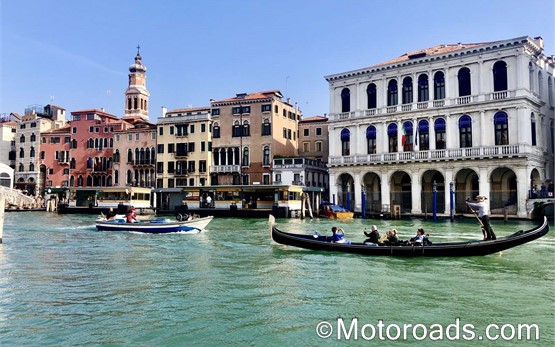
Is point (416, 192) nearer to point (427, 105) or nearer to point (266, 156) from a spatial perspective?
point (427, 105)

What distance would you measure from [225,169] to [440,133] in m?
21.0

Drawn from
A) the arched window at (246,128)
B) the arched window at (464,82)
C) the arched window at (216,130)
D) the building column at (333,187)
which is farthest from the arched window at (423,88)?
the arched window at (216,130)

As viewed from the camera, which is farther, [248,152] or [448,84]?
[248,152]

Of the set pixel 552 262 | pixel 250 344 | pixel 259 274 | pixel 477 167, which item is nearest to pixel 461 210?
pixel 477 167

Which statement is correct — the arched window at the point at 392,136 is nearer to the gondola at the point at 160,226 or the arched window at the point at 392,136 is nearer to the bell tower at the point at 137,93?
the gondola at the point at 160,226

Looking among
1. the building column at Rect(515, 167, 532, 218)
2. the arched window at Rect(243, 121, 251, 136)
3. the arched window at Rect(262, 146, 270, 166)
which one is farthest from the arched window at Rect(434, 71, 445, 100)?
the arched window at Rect(243, 121, 251, 136)

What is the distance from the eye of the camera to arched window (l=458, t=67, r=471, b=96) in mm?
34344

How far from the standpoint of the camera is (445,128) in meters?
34.8

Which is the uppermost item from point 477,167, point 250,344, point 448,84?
point 448,84

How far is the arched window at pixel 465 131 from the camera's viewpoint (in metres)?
33.9

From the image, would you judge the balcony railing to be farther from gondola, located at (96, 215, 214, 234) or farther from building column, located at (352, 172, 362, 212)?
gondola, located at (96, 215, 214, 234)

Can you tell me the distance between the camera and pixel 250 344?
7.01 meters

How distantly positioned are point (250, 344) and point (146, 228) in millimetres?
16808

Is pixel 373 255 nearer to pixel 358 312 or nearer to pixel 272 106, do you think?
pixel 358 312
